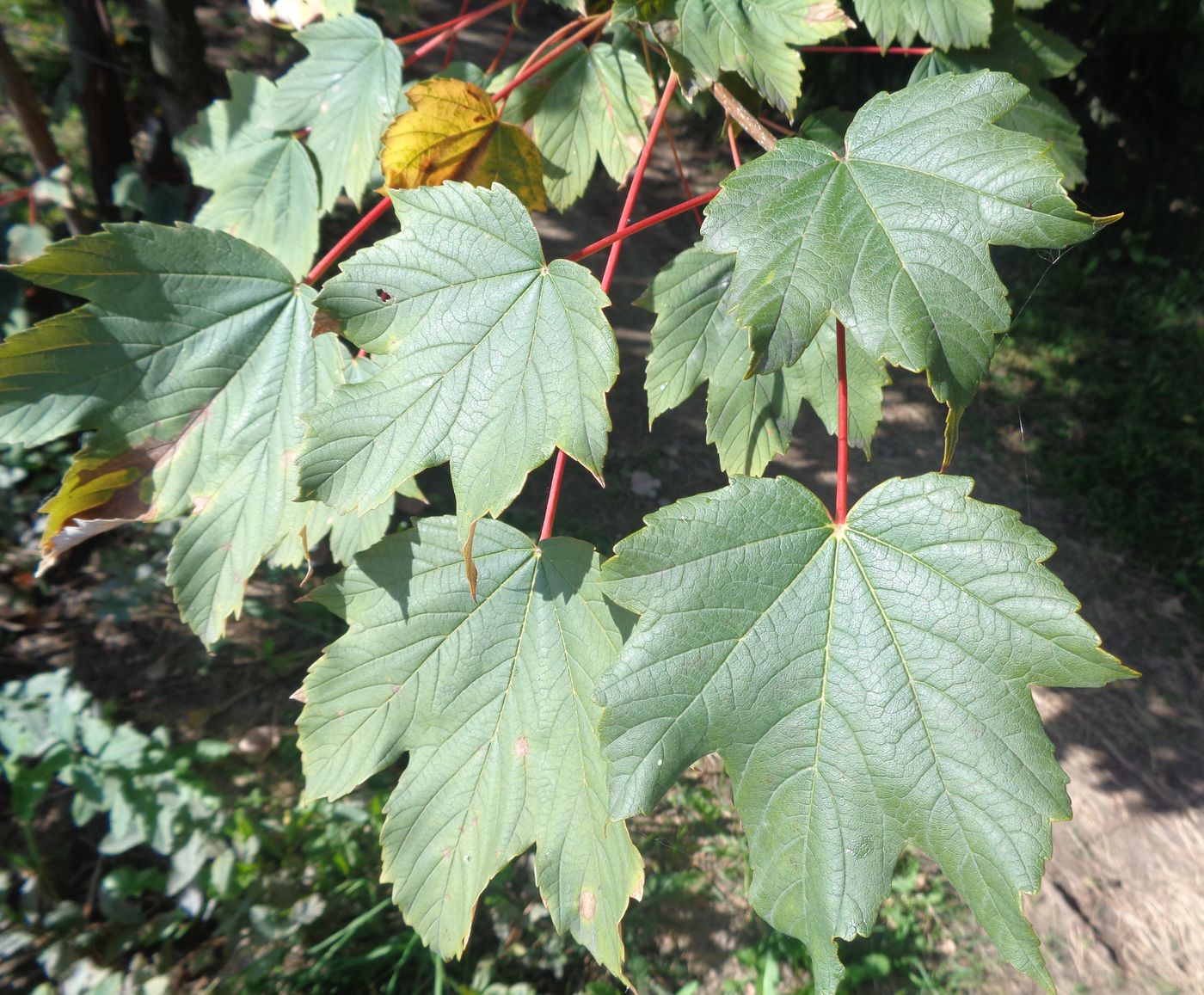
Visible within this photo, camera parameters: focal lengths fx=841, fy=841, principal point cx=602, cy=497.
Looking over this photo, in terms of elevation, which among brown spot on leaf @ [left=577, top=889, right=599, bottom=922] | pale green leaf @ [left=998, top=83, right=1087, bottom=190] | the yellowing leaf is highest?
the yellowing leaf

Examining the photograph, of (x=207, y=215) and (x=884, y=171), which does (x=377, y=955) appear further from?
(x=884, y=171)

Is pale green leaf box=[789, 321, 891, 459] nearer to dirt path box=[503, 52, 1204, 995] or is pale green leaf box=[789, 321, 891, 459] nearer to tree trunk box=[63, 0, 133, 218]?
dirt path box=[503, 52, 1204, 995]

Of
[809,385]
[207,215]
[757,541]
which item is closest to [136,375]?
[207,215]

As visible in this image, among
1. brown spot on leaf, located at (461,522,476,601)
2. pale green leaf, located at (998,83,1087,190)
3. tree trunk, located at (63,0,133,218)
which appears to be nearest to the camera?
brown spot on leaf, located at (461,522,476,601)

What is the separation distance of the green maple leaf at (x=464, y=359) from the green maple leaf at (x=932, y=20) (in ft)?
2.13

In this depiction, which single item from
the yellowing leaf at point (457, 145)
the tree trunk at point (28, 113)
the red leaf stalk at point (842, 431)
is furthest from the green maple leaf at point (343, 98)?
the tree trunk at point (28, 113)

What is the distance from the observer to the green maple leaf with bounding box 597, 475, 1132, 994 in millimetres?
849

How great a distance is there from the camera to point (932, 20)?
1.23 meters

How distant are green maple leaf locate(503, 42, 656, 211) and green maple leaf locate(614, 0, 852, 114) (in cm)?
26

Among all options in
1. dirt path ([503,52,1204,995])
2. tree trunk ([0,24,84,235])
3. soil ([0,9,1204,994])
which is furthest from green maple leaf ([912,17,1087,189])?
tree trunk ([0,24,84,235])

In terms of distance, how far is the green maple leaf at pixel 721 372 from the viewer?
1.30 meters

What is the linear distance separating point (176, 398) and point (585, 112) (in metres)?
0.80

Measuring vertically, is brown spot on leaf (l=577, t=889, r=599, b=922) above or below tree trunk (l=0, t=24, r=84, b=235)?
below

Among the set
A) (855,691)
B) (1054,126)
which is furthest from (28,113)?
(855,691)
